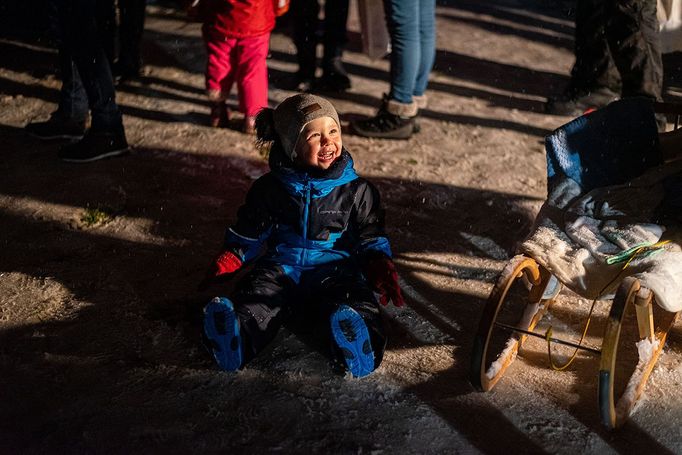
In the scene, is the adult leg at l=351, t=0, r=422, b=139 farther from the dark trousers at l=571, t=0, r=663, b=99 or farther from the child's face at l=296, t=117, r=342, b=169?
the child's face at l=296, t=117, r=342, b=169

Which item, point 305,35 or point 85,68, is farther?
point 305,35

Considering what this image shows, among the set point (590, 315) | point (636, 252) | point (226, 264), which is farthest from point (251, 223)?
point (636, 252)

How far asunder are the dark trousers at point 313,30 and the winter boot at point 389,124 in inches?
38.4

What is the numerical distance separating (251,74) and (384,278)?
8.12 ft

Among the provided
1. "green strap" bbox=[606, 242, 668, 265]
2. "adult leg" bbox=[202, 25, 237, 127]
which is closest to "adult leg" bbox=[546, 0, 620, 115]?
"adult leg" bbox=[202, 25, 237, 127]

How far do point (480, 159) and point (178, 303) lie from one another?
2398 millimetres

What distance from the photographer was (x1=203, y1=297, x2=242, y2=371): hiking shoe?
117 inches

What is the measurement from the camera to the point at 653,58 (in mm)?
5066

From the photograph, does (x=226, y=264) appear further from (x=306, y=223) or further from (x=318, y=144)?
(x=318, y=144)

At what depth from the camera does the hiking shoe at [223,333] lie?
298cm

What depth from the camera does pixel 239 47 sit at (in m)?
5.19

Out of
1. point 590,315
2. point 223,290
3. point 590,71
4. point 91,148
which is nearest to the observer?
point 590,315

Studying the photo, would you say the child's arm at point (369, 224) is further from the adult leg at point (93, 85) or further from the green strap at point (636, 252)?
the adult leg at point (93, 85)

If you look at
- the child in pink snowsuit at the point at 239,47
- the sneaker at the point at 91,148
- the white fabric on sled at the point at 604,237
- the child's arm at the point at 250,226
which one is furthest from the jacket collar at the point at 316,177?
the sneaker at the point at 91,148
